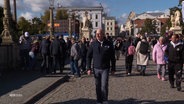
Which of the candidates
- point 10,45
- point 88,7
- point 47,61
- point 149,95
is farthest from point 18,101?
point 88,7

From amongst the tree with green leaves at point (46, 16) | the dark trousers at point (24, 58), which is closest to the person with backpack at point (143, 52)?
the dark trousers at point (24, 58)

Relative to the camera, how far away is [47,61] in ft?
64.3

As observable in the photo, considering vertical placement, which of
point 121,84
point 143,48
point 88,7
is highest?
point 88,7

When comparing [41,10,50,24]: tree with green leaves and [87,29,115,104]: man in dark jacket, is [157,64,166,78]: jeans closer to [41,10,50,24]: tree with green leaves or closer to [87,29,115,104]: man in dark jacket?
[87,29,115,104]: man in dark jacket

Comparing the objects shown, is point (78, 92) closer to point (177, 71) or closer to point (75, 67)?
point (177, 71)

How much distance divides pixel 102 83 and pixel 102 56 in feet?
2.17

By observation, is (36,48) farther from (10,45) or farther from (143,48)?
(143,48)

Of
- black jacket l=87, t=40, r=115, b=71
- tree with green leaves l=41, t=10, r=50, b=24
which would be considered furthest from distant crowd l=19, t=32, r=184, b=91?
tree with green leaves l=41, t=10, r=50, b=24

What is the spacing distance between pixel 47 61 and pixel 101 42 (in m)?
9.45

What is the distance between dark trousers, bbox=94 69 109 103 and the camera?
34.0 feet

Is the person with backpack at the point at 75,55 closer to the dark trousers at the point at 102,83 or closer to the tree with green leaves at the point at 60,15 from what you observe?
the dark trousers at the point at 102,83

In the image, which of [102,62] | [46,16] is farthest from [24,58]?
[46,16]

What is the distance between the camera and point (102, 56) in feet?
34.1

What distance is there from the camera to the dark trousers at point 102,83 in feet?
34.0
